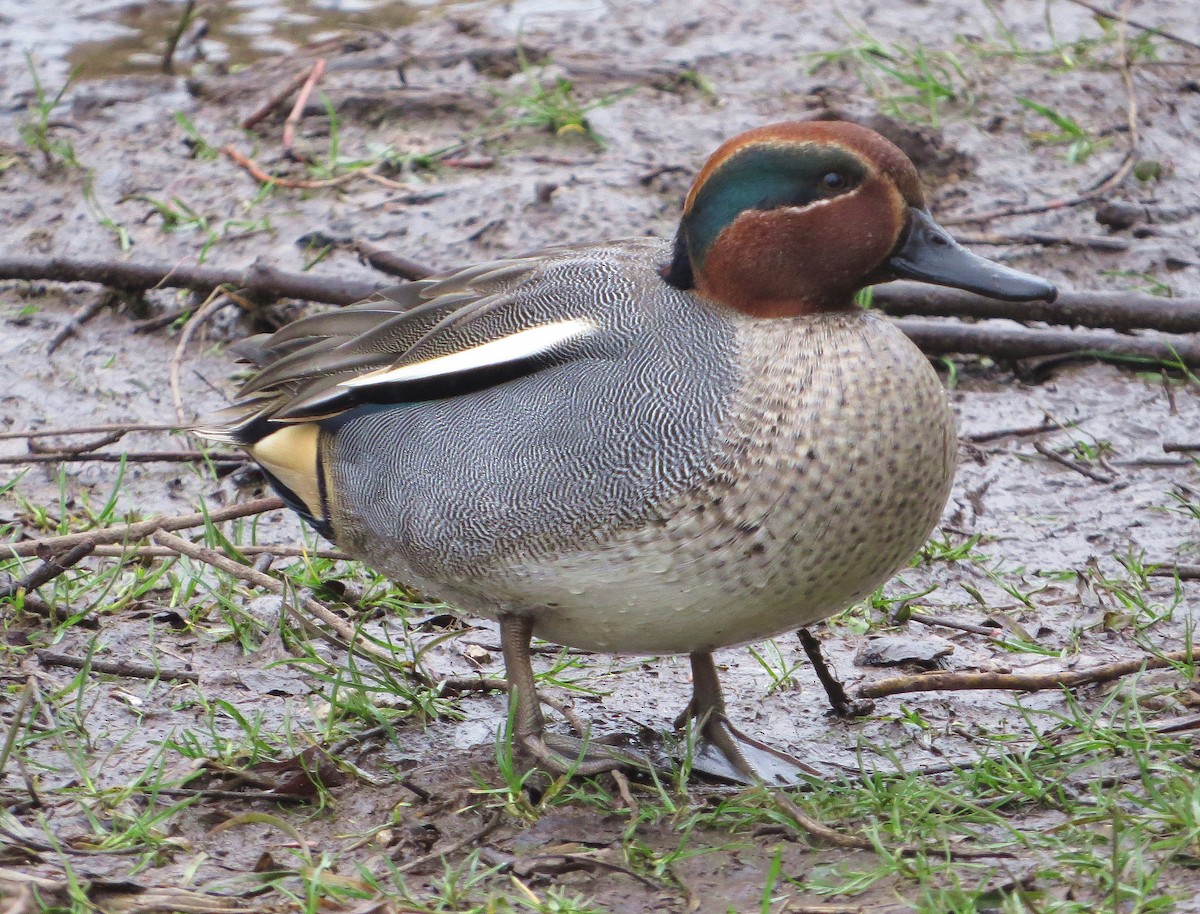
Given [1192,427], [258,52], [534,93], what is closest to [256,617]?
[1192,427]

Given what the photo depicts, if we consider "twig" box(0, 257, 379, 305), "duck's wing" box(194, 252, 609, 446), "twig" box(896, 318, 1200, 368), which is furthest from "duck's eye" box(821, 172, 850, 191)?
"twig" box(0, 257, 379, 305)

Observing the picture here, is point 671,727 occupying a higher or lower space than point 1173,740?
lower

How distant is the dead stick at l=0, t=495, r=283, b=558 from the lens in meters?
3.76

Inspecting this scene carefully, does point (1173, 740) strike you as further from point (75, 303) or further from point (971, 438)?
point (75, 303)

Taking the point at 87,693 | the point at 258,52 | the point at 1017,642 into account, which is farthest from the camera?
the point at 258,52

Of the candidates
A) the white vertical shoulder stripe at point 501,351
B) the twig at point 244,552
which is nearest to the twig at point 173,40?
the twig at point 244,552

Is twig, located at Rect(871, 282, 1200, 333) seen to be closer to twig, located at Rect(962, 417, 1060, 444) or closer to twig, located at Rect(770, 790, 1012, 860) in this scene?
twig, located at Rect(962, 417, 1060, 444)

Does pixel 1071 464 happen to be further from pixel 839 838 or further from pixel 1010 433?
pixel 839 838

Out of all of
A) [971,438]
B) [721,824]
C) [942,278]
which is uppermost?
[942,278]

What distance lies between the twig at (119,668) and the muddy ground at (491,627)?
2 centimetres

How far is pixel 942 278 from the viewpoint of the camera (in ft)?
10.3

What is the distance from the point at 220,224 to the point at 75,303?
24.5 inches

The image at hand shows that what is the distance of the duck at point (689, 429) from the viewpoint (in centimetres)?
296

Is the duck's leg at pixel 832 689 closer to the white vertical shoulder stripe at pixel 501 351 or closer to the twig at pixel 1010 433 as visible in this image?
the white vertical shoulder stripe at pixel 501 351
